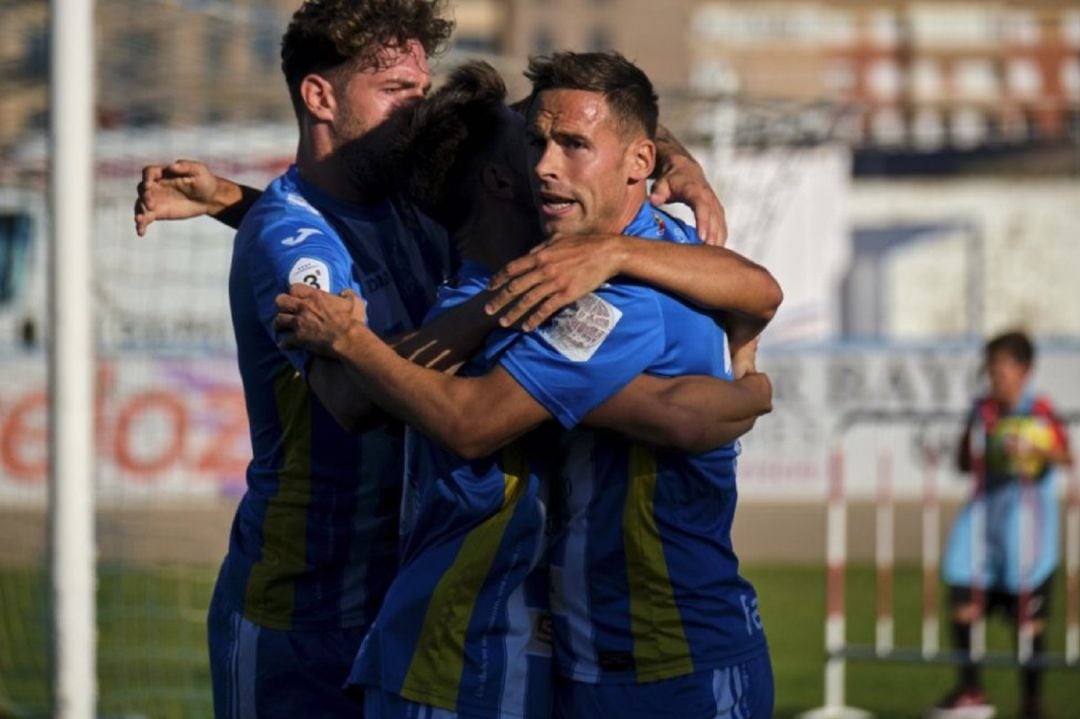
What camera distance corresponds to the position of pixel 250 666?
464cm

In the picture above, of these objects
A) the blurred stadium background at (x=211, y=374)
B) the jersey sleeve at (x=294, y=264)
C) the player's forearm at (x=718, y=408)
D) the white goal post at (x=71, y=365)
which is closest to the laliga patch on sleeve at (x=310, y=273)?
the jersey sleeve at (x=294, y=264)

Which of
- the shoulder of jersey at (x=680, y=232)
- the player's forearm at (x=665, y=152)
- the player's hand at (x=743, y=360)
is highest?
the player's forearm at (x=665, y=152)

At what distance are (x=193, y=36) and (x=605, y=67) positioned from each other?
8.47 metres

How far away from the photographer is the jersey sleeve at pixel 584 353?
3711 mm

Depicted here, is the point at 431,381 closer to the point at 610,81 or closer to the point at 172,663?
the point at 610,81

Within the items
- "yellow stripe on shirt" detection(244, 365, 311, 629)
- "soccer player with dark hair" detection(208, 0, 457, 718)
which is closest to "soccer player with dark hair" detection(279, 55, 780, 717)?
"soccer player with dark hair" detection(208, 0, 457, 718)

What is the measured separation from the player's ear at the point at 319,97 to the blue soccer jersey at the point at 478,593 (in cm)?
74

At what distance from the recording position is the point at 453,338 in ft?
→ 12.5

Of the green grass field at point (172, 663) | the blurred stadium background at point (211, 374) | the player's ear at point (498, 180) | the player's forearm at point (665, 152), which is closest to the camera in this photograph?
the player's ear at point (498, 180)

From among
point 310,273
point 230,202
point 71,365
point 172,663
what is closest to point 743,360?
point 310,273

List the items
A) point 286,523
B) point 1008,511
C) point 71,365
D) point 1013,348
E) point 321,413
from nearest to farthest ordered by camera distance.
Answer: point 321,413
point 286,523
point 71,365
point 1013,348
point 1008,511

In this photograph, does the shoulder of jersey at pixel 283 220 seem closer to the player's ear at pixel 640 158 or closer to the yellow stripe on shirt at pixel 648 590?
the player's ear at pixel 640 158

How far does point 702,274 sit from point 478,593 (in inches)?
29.0

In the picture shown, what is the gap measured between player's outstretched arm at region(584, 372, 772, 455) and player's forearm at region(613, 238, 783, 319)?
6.4 inches
